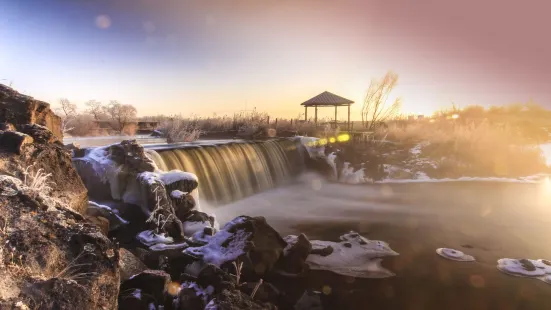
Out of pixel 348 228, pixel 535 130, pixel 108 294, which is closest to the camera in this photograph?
pixel 108 294

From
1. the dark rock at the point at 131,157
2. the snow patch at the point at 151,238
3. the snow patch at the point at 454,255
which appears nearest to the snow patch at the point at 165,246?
the snow patch at the point at 151,238

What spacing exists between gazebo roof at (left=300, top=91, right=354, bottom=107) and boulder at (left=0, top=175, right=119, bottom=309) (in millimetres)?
22771

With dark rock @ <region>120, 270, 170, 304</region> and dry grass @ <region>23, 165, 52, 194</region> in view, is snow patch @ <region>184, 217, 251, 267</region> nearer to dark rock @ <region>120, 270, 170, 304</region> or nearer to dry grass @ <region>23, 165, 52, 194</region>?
dark rock @ <region>120, 270, 170, 304</region>

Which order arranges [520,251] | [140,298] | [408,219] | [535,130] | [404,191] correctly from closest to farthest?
1. [140,298]
2. [520,251]
3. [408,219]
4. [404,191]
5. [535,130]

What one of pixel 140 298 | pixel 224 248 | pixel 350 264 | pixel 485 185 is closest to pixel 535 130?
pixel 485 185

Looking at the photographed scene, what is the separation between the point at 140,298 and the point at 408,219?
874 cm

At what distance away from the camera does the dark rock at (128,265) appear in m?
4.95

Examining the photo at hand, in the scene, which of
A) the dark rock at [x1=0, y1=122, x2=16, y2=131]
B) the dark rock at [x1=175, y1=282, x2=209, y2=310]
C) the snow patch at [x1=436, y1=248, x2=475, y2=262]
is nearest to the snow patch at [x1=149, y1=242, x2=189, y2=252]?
the dark rock at [x1=175, y1=282, x2=209, y2=310]

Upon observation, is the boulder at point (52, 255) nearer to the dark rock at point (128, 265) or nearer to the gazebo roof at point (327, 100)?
the dark rock at point (128, 265)

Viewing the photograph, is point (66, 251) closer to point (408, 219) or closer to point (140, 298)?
point (140, 298)

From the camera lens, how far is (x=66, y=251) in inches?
119

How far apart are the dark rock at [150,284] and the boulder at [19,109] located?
124 inches

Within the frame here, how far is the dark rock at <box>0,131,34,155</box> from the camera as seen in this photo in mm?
4508

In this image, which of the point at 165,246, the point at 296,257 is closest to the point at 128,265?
the point at 165,246
